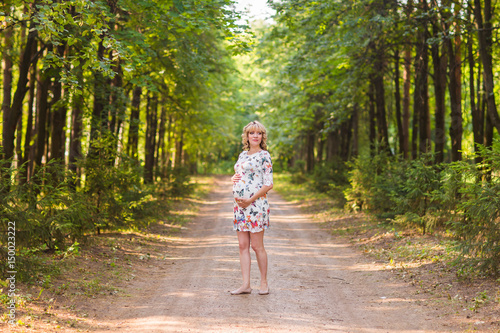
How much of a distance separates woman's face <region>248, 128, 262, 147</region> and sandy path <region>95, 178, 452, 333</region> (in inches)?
83.3

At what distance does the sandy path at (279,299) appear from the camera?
4941 mm

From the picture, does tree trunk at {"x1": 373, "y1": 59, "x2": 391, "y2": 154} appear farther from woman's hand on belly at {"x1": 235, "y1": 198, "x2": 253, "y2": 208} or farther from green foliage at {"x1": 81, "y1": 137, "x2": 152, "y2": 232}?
woman's hand on belly at {"x1": 235, "y1": 198, "x2": 253, "y2": 208}

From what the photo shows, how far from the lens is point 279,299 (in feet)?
19.4

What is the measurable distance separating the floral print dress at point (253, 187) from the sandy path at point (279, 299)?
1.01m

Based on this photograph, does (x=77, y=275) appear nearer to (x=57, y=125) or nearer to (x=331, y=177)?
(x=57, y=125)

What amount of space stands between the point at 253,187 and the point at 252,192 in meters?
0.07

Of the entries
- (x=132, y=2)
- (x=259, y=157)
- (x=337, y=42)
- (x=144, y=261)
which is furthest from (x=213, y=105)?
(x=259, y=157)

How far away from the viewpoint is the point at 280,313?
17.4 feet

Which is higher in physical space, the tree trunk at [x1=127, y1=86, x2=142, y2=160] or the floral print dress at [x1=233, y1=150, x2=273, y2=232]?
the tree trunk at [x1=127, y1=86, x2=142, y2=160]

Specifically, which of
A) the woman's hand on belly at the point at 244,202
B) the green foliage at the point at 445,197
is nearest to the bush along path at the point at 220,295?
the green foliage at the point at 445,197

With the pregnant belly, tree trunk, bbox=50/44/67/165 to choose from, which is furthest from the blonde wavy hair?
tree trunk, bbox=50/44/67/165

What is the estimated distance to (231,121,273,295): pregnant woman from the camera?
5938 millimetres

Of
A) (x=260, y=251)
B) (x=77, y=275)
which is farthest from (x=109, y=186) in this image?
(x=260, y=251)

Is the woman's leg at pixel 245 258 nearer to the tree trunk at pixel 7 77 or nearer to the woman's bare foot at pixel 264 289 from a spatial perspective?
the woman's bare foot at pixel 264 289
